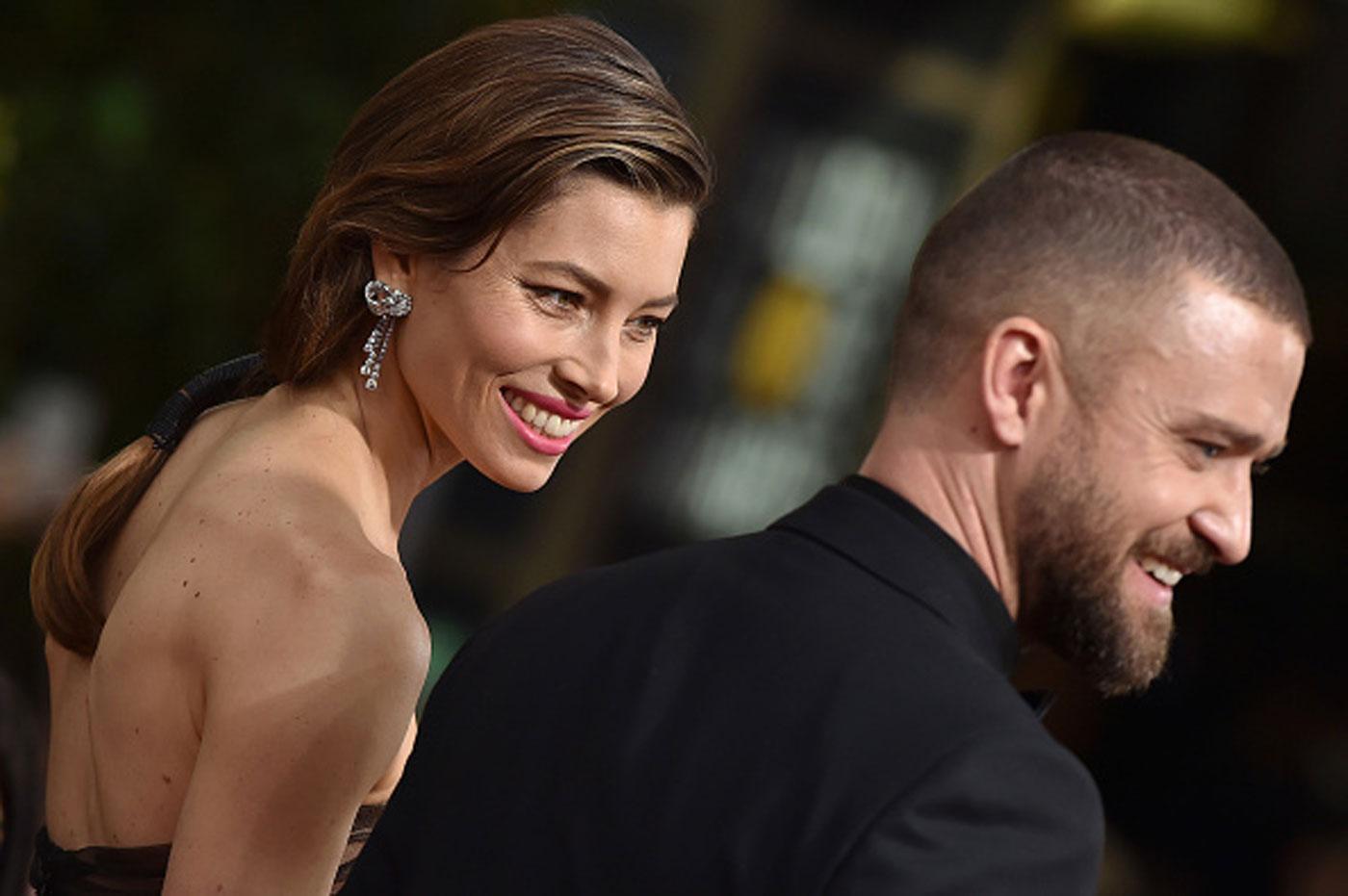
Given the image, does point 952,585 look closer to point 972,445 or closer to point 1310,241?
point 972,445

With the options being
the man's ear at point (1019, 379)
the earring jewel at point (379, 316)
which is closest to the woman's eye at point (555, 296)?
the earring jewel at point (379, 316)

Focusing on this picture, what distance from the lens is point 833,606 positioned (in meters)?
1.51

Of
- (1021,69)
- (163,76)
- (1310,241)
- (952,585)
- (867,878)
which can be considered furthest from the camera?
(1021,69)

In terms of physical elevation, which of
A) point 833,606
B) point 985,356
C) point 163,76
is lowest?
point 163,76

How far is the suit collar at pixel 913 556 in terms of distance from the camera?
5.07ft

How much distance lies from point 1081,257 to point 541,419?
1.54 feet

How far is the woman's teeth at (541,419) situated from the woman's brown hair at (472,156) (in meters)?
0.12

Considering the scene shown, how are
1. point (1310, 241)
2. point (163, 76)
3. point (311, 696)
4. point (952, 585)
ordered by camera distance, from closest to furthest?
point (311, 696), point (952, 585), point (163, 76), point (1310, 241)

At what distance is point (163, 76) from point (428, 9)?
0.50m

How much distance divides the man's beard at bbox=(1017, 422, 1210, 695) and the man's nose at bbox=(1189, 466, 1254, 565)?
1 centimetres

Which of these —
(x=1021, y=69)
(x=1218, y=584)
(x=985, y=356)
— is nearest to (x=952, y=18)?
(x=1021, y=69)

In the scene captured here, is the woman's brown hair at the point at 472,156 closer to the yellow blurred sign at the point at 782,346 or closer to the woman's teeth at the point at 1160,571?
the woman's teeth at the point at 1160,571

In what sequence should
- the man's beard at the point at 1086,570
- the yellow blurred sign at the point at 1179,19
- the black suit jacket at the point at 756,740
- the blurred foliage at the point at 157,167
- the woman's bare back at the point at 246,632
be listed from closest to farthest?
1. the black suit jacket at the point at 756,740
2. the woman's bare back at the point at 246,632
3. the man's beard at the point at 1086,570
4. the blurred foliage at the point at 157,167
5. the yellow blurred sign at the point at 1179,19

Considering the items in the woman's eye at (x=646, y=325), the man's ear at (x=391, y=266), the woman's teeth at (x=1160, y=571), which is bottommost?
the woman's teeth at (x=1160, y=571)
